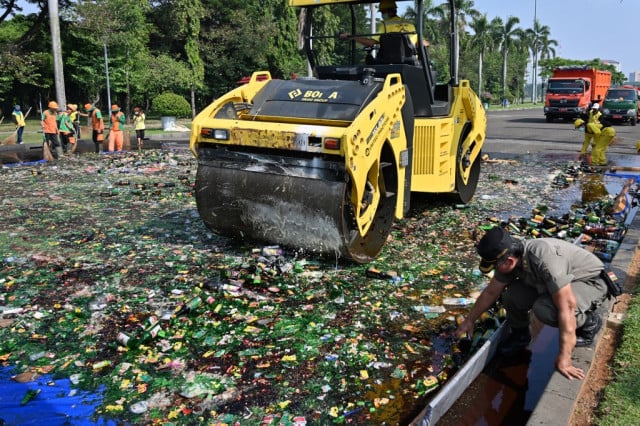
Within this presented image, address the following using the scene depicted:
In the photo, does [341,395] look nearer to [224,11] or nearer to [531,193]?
[531,193]

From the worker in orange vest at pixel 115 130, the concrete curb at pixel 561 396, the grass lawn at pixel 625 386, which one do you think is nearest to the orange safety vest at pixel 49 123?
the worker in orange vest at pixel 115 130

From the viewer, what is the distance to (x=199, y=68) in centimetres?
3394

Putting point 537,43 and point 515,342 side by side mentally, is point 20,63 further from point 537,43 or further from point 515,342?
point 537,43

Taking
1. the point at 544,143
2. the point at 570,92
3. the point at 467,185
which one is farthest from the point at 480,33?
the point at 467,185

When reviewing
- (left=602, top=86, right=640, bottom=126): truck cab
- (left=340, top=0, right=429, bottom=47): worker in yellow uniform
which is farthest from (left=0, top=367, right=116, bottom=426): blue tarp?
(left=602, top=86, right=640, bottom=126): truck cab

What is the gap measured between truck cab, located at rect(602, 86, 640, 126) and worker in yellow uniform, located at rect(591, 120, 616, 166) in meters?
14.7

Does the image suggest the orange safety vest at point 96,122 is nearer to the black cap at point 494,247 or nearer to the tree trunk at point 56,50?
the tree trunk at point 56,50

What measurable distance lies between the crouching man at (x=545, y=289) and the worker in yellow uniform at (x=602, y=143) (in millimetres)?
10037

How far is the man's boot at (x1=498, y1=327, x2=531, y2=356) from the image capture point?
3.89 metres

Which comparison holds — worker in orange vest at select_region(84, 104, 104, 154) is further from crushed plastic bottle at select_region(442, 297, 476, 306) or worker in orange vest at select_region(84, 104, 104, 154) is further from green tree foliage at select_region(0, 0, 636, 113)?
crushed plastic bottle at select_region(442, 297, 476, 306)

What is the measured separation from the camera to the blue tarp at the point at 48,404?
3.13m

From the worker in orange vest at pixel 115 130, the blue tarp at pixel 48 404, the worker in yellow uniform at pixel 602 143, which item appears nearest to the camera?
the blue tarp at pixel 48 404

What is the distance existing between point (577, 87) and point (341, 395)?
2903cm

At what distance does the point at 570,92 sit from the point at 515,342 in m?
27.9
